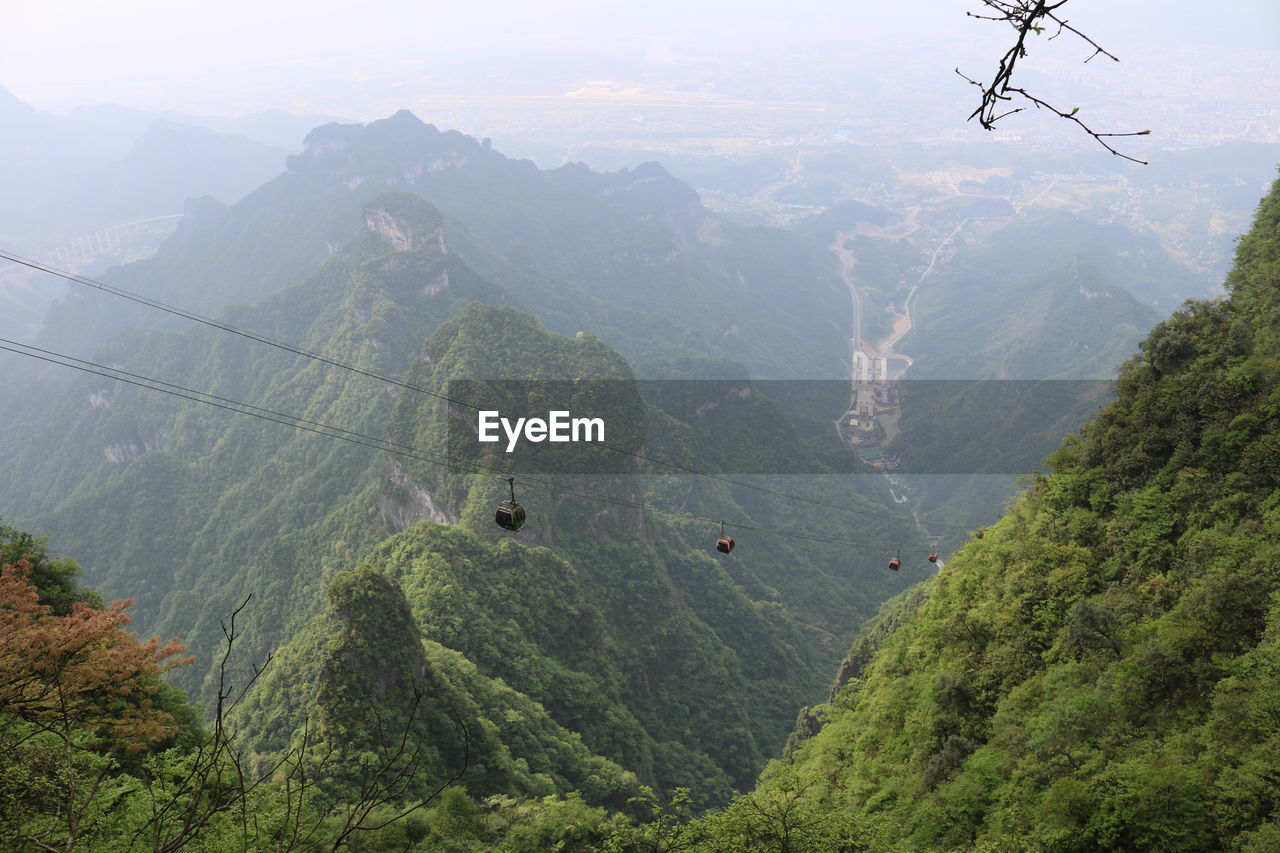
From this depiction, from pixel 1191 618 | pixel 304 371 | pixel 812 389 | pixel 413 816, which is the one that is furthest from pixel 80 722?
pixel 812 389

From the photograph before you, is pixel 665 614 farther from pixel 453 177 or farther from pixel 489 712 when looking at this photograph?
pixel 453 177

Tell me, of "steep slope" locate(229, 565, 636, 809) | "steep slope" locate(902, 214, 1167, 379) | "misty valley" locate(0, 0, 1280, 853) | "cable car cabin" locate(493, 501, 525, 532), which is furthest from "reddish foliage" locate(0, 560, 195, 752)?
"steep slope" locate(902, 214, 1167, 379)

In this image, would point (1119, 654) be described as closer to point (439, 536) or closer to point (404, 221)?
point (439, 536)

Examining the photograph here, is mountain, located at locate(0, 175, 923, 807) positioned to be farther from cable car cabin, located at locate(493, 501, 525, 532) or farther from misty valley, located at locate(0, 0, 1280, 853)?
cable car cabin, located at locate(493, 501, 525, 532)

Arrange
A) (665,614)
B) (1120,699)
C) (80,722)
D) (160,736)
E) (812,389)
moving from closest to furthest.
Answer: (1120,699) → (80,722) → (160,736) → (665,614) → (812,389)

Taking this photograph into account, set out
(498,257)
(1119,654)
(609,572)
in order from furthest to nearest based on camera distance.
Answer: (498,257) < (609,572) < (1119,654)

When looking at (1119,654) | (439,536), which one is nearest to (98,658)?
(1119,654)

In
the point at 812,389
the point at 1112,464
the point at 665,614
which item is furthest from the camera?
the point at 812,389

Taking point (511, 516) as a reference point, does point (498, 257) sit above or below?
above
